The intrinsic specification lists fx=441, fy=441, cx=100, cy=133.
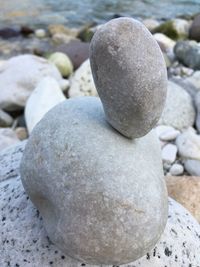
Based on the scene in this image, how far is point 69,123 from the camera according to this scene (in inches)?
46.9

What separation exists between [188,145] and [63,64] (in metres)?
1.68

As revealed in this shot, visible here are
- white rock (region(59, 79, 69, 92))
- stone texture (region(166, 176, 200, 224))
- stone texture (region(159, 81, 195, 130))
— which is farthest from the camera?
white rock (region(59, 79, 69, 92))

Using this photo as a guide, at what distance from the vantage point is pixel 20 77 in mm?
3367

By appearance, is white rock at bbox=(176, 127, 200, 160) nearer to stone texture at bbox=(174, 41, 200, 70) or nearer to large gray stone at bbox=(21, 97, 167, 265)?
stone texture at bbox=(174, 41, 200, 70)

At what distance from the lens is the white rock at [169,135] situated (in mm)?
2912

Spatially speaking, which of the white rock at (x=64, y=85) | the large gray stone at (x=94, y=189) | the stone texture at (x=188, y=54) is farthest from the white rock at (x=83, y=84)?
the large gray stone at (x=94, y=189)

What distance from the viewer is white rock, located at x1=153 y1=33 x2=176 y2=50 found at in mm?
4871

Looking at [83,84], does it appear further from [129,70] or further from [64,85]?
[129,70]

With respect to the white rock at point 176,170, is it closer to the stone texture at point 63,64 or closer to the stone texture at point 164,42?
the stone texture at point 63,64

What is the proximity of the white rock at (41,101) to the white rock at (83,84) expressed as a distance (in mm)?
269

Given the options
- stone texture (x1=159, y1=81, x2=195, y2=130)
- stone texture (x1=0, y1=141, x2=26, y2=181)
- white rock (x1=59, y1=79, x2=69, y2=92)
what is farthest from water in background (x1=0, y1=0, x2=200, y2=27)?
stone texture (x1=0, y1=141, x2=26, y2=181)

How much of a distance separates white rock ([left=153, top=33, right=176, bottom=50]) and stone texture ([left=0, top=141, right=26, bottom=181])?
3446 millimetres

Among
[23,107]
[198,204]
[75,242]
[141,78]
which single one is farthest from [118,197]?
[23,107]

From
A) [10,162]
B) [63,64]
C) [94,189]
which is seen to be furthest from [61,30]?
[94,189]
